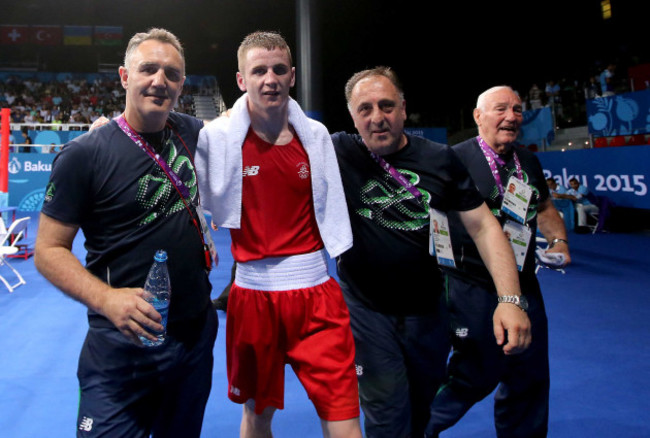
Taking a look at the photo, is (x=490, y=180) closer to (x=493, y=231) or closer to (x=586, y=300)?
(x=493, y=231)

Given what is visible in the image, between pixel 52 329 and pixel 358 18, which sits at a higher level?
pixel 358 18

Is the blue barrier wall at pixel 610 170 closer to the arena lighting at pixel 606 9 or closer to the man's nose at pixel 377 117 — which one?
the man's nose at pixel 377 117

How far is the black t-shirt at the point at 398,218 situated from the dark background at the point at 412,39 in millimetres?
12629

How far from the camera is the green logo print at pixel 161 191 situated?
1.69 metres

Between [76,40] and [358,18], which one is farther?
[76,40]

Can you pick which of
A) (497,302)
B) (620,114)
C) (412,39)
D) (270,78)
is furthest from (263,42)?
(412,39)

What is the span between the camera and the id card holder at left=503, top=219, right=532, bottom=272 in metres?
2.42

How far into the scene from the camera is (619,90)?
10781mm

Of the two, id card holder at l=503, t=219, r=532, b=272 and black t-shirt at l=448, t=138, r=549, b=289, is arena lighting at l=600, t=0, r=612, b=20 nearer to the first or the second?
black t-shirt at l=448, t=138, r=549, b=289

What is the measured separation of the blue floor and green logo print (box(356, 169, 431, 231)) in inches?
57.8

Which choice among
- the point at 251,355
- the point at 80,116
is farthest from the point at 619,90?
the point at 80,116

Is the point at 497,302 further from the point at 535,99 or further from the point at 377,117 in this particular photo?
the point at 535,99

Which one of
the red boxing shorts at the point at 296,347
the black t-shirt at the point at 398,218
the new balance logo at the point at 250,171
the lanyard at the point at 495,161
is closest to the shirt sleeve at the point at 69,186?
the new balance logo at the point at 250,171

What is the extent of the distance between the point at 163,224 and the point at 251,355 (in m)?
0.65
